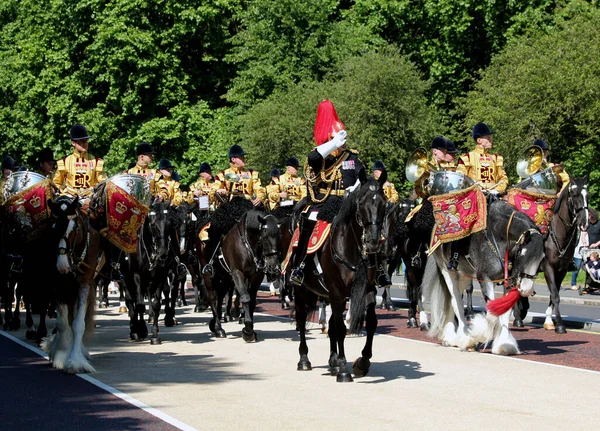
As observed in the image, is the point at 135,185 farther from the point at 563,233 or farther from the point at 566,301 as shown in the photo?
the point at 566,301

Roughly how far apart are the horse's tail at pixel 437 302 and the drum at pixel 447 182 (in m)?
1.10

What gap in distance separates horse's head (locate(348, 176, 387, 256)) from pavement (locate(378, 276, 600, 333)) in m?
8.28

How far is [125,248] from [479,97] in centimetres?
2982

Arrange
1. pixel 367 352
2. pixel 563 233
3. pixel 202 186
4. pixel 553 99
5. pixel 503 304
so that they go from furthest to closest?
pixel 553 99, pixel 202 186, pixel 563 233, pixel 503 304, pixel 367 352

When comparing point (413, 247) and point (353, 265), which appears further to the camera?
point (413, 247)

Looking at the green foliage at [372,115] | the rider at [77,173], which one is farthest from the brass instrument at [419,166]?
the green foliage at [372,115]

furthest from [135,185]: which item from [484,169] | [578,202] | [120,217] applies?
[578,202]

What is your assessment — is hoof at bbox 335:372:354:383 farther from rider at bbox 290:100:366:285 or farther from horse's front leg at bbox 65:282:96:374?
horse's front leg at bbox 65:282:96:374

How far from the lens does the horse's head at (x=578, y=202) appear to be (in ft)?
61.0

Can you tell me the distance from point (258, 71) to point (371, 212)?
35.3 metres

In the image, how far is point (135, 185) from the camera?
1578 cm

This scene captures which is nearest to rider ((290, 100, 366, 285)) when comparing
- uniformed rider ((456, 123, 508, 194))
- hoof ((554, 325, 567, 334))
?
uniformed rider ((456, 123, 508, 194))

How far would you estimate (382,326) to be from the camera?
66.5ft

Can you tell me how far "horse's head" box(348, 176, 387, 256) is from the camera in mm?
12398
